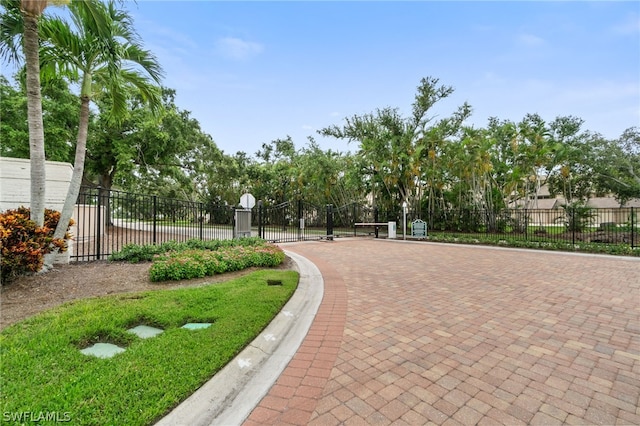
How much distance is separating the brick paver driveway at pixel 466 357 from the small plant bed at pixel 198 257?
6.98 feet

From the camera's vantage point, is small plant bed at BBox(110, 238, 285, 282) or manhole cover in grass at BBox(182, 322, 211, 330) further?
small plant bed at BBox(110, 238, 285, 282)

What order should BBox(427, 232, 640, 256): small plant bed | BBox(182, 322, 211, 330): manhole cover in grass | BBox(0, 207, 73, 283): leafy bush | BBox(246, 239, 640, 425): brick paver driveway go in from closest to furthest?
BBox(246, 239, 640, 425): brick paver driveway, BBox(182, 322, 211, 330): manhole cover in grass, BBox(0, 207, 73, 283): leafy bush, BBox(427, 232, 640, 256): small plant bed

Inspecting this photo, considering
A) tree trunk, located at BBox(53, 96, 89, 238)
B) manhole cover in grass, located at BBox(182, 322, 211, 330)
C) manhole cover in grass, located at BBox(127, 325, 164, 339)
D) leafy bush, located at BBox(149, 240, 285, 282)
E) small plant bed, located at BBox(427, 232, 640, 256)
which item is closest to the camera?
manhole cover in grass, located at BBox(127, 325, 164, 339)

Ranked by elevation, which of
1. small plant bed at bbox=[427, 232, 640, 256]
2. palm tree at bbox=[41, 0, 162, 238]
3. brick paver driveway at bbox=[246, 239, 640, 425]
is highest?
palm tree at bbox=[41, 0, 162, 238]

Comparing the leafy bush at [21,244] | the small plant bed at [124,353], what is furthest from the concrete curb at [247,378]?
the leafy bush at [21,244]

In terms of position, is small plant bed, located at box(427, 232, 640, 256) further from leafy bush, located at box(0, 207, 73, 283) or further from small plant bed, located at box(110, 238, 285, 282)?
leafy bush, located at box(0, 207, 73, 283)

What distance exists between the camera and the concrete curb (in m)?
2.04

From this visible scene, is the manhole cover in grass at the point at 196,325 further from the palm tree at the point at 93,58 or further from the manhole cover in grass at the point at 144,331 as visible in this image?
the palm tree at the point at 93,58

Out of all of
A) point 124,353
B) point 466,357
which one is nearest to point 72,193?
point 124,353

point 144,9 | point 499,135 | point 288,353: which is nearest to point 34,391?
point 288,353

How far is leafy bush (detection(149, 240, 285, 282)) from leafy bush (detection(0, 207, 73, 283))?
5.46 ft

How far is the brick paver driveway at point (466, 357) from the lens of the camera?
212 cm
